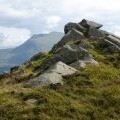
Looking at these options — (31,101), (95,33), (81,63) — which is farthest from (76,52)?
(95,33)

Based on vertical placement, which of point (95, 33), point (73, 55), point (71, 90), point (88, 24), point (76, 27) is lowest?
point (76, 27)

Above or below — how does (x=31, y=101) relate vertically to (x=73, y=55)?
above

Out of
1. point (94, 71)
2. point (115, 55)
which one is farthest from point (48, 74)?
point (115, 55)

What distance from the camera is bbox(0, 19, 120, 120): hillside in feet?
88.4

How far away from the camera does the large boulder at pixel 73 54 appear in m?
40.8

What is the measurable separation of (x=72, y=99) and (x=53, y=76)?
510 cm

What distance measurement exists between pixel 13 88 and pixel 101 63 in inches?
416

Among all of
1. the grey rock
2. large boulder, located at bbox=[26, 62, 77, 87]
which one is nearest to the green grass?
large boulder, located at bbox=[26, 62, 77, 87]

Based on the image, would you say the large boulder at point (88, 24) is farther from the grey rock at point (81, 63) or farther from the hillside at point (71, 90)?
the grey rock at point (81, 63)

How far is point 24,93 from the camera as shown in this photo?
99.9 feet

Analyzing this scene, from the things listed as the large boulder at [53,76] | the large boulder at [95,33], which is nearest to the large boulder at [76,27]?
the large boulder at [95,33]

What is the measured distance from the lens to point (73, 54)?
41562 millimetres

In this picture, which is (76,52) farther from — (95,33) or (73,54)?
(95,33)

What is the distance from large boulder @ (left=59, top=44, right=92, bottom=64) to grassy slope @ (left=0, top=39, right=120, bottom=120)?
508 centimetres
